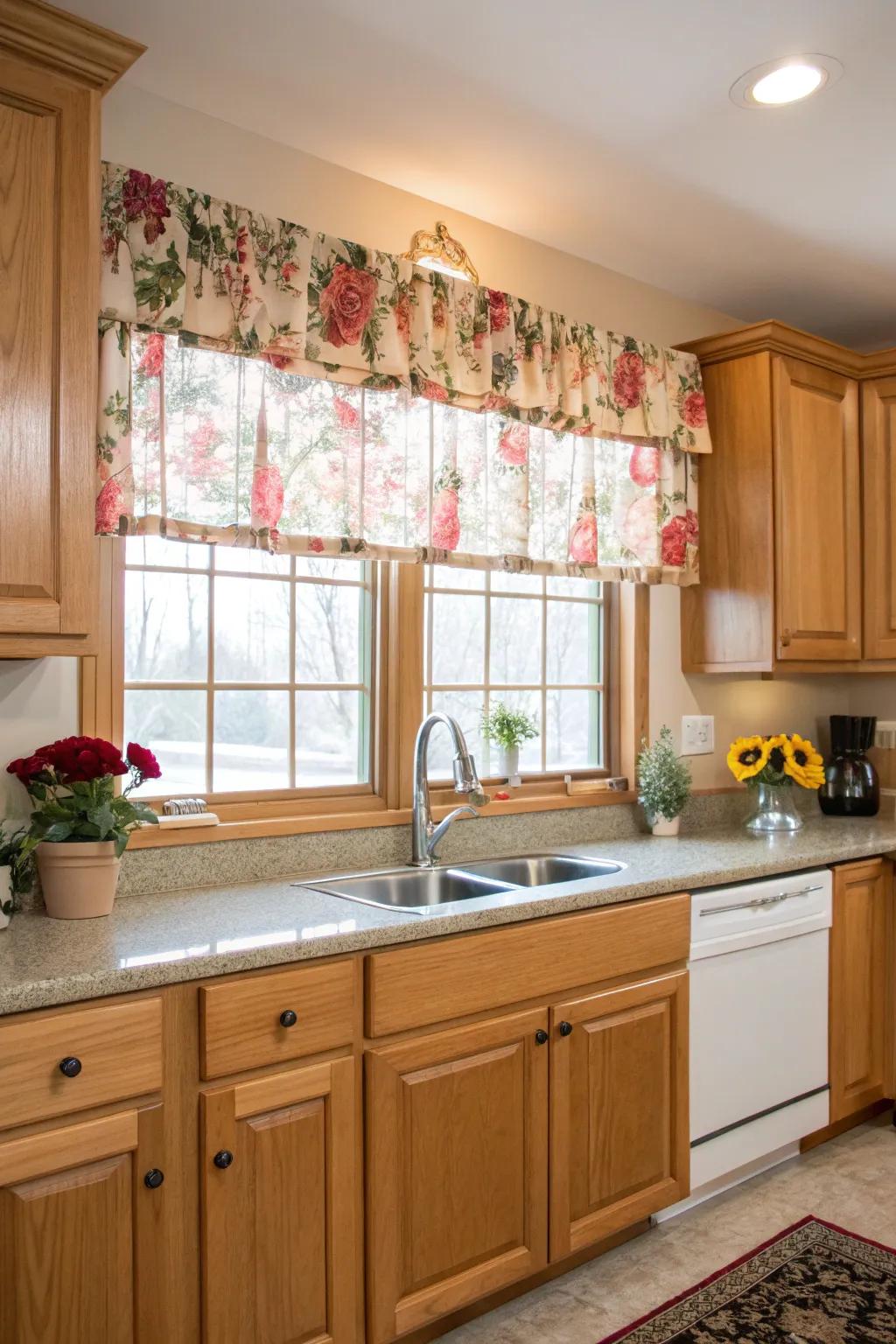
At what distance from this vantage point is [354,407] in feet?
8.24

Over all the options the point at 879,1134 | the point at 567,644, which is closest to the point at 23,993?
the point at 567,644

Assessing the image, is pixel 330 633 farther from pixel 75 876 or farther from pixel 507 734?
pixel 75 876

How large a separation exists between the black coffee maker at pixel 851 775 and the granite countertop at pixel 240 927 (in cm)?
94

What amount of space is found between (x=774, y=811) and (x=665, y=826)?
0.38m

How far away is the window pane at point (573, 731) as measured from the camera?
10.5ft

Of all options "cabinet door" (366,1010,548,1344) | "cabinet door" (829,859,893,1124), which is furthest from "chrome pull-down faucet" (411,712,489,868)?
"cabinet door" (829,859,893,1124)

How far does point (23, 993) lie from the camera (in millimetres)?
1506

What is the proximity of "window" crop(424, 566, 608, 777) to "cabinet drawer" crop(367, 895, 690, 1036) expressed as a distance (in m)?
0.71

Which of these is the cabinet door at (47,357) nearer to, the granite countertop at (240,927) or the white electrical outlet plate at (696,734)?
the granite countertop at (240,927)

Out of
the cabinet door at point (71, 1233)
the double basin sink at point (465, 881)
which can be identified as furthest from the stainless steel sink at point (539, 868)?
the cabinet door at point (71, 1233)

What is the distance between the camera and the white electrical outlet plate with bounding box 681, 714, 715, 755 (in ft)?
11.2

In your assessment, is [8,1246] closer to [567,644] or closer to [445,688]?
[445,688]

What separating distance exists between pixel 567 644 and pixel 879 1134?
1707 millimetres

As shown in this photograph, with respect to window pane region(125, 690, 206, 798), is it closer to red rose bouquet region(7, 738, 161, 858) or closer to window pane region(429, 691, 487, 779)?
red rose bouquet region(7, 738, 161, 858)
